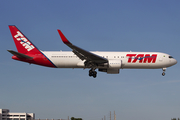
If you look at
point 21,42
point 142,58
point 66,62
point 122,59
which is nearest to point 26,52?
point 21,42

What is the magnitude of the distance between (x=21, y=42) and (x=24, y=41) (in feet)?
1.60

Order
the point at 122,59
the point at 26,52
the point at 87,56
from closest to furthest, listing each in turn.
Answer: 1. the point at 87,56
2. the point at 122,59
3. the point at 26,52

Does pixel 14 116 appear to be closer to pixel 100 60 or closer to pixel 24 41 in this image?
pixel 24 41

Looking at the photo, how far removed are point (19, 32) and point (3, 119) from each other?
9129 cm

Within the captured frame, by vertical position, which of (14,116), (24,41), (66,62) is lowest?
(14,116)

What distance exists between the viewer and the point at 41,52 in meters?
36.3

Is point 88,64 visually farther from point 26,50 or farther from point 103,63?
point 26,50

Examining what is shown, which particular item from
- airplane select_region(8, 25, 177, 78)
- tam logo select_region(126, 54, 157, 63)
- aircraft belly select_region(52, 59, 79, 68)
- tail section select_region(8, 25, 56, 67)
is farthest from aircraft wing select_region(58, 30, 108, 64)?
tail section select_region(8, 25, 56, 67)

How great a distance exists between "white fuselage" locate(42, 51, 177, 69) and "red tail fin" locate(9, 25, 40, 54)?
2.46 meters

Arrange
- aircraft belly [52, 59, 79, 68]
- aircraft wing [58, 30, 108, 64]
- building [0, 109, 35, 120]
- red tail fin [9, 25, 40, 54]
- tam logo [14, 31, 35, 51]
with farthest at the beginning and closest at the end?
1. building [0, 109, 35, 120]
2. tam logo [14, 31, 35, 51]
3. red tail fin [9, 25, 40, 54]
4. aircraft belly [52, 59, 79, 68]
5. aircraft wing [58, 30, 108, 64]

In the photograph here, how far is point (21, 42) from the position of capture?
124 feet

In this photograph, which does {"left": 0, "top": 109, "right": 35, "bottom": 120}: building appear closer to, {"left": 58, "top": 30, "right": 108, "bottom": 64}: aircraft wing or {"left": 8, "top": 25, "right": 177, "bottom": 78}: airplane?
{"left": 8, "top": 25, "right": 177, "bottom": 78}: airplane

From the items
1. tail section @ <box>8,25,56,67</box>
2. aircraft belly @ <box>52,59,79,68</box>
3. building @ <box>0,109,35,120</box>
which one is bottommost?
building @ <box>0,109,35,120</box>

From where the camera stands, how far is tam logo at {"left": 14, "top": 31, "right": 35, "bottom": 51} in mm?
37438
